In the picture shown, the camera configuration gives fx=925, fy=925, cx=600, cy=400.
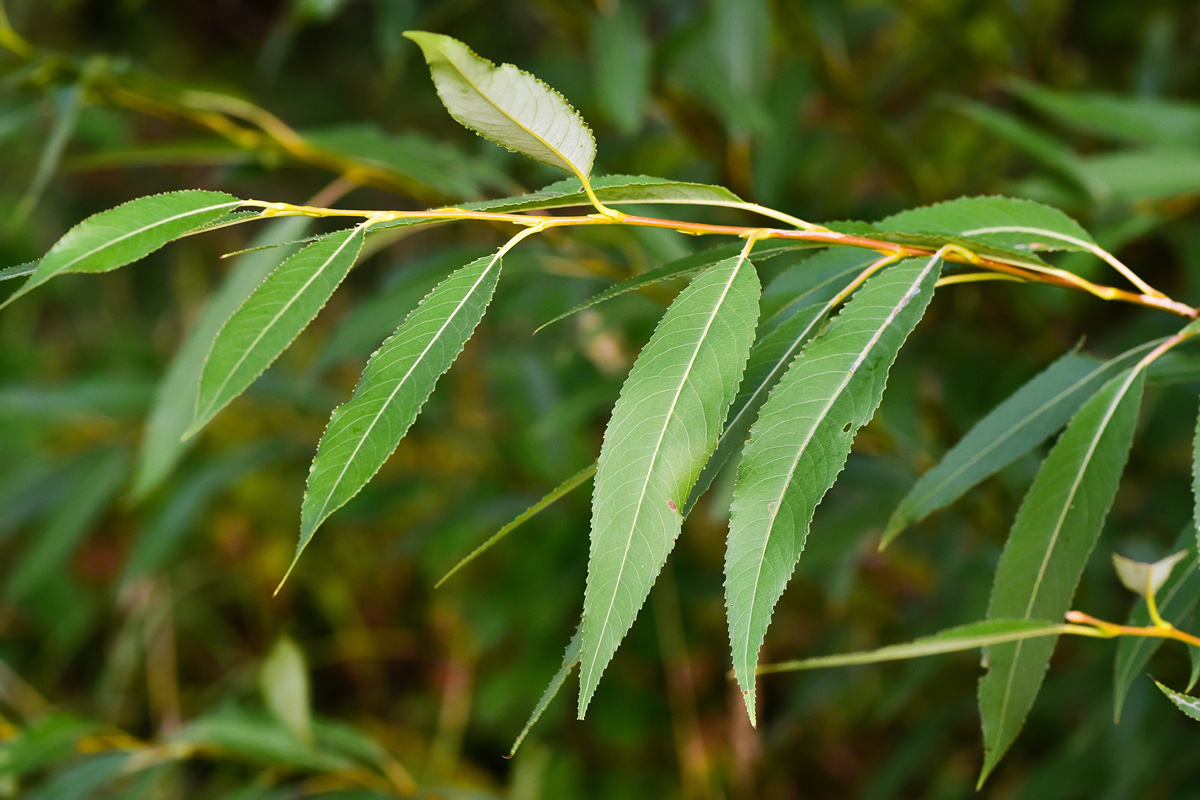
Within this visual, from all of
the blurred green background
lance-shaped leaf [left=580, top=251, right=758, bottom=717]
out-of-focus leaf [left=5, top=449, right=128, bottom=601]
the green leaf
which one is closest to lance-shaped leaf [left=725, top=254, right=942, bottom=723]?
lance-shaped leaf [left=580, top=251, right=758, bottom=717]

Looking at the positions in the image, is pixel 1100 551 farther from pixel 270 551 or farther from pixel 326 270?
pixel 270 551

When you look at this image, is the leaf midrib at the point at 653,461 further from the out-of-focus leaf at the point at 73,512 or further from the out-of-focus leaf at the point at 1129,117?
Result: the out-of-focus leaf at the point at 73,512

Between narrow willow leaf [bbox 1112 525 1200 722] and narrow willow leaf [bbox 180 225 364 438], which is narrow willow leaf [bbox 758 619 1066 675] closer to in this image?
narrow willow leaf [bbox 1112 525 1200 722]

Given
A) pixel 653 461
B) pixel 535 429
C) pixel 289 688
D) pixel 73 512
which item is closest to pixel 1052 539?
pixel 653 461

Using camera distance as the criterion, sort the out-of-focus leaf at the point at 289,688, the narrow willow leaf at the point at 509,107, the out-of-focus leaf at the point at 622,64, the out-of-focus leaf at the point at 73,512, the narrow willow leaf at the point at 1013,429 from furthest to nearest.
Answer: the out-of-focus leaf at the point at 73,512 < the out-of-focus leaf at the point at 622,64 < the out-of-focus leaf at the point at 289,688 < the narrow willow leaf at the point at 1013,429 < the narrow willow leaf at the point at 509,107

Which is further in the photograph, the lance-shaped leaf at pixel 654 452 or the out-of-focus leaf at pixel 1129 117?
the out-of-focus leaf at pixel 1129 117

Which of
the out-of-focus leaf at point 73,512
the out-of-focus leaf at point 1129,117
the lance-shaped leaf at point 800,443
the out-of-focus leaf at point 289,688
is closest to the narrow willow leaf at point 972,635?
the lance-shaped leaf at point 800,443

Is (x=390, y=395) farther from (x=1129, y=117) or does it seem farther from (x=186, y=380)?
(x=1129, y=117)
